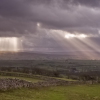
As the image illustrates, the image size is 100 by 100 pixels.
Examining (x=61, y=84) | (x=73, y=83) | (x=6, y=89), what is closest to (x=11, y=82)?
(x=6, y=89)

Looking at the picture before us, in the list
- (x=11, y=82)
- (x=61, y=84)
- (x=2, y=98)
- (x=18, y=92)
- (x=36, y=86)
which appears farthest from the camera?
(x=61, y=84)

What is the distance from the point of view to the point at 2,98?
84.6 ft

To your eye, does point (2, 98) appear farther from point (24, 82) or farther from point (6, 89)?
point (24, 82)

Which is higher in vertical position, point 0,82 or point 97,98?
point 0,82

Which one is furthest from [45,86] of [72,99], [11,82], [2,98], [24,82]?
[2,98]

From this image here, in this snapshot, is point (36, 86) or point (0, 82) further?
point (36, 86)

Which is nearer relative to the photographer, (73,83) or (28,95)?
(28,95)

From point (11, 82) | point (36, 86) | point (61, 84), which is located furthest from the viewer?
point (61, 84)

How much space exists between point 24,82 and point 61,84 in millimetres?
10224

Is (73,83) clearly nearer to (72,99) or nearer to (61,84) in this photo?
(61,84)

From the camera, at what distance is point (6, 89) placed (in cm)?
3181

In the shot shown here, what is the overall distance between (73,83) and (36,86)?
10781mm

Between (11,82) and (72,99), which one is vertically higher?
(11,82)

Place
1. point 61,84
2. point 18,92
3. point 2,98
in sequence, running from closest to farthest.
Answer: point 2,98
point 18,92
point 61,84
